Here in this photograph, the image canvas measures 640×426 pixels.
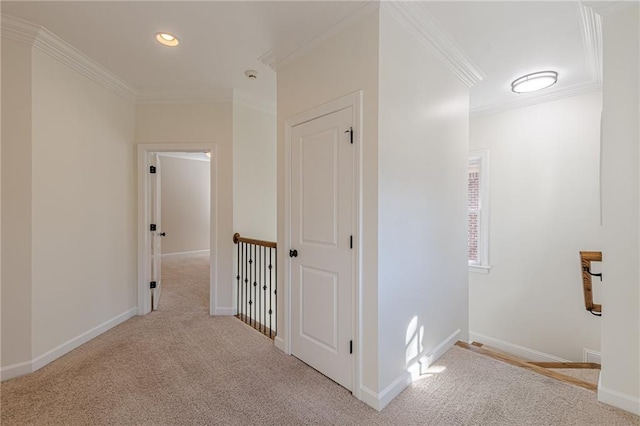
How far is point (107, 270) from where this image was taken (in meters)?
3.05

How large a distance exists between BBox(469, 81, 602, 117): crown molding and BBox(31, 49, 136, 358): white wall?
174 inches

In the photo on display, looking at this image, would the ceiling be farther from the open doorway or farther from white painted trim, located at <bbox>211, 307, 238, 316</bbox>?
the open doorway

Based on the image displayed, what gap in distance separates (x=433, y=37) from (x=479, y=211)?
101 inches

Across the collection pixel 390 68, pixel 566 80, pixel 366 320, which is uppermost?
pixel 566 80

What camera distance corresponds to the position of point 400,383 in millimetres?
2035

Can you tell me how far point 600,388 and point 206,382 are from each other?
265 centimetres

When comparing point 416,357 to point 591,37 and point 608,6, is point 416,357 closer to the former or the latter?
point 608,6

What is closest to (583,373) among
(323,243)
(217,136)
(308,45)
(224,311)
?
(323,243)

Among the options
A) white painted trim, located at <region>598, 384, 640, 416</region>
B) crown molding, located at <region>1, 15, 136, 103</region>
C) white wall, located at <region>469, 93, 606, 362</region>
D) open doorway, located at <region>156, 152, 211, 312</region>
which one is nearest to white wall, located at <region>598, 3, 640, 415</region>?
white painted trim, located at <region>598, 384, 640, 416</region>

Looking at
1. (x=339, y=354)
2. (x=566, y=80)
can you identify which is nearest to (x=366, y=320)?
(x=339, y=354)

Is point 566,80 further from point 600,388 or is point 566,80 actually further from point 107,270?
point 107,270

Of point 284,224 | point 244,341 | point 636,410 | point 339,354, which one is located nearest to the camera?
point 636,410

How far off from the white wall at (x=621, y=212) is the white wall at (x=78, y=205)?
4077 millimetres

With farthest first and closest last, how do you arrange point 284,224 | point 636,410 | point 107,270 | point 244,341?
point 107,270
point 244,341
point 284,224
point 636,410
